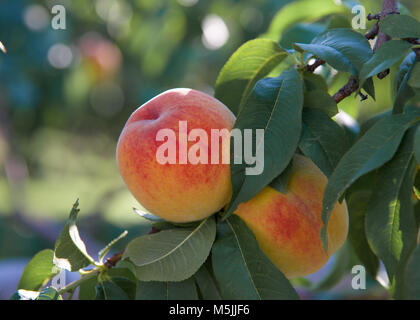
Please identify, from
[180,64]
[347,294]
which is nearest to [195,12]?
[180,64]

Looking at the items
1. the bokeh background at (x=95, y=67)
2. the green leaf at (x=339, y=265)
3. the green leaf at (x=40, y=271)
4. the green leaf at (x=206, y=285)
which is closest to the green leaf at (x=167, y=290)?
the green leaf at (x=206, y=285)

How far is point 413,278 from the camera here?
42 centimetres

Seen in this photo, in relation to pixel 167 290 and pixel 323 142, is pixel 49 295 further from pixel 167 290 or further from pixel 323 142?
pixel 323 142

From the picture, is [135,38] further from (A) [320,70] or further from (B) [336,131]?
(B) [336,131]

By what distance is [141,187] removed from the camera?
1.87 ft

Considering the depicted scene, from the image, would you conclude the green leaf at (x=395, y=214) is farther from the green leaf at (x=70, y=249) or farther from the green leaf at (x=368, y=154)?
the green leaf at (x=70, y=249)

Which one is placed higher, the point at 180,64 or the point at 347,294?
the point at 180,64

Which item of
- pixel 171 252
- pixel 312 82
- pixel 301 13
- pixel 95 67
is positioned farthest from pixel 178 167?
pixel 95 67

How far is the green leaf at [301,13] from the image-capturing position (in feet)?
2.85

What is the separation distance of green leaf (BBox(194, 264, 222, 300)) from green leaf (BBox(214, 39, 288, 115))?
0.71 ft

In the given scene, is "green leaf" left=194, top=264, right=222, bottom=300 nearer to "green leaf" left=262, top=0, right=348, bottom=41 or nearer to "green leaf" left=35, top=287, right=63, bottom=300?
"green leaf" left=35, top=287, right=63, bottom=300

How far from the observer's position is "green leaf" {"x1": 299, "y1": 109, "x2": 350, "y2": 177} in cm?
54

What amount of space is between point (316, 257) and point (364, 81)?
212mm

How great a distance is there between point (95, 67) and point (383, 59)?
7.67 ft
